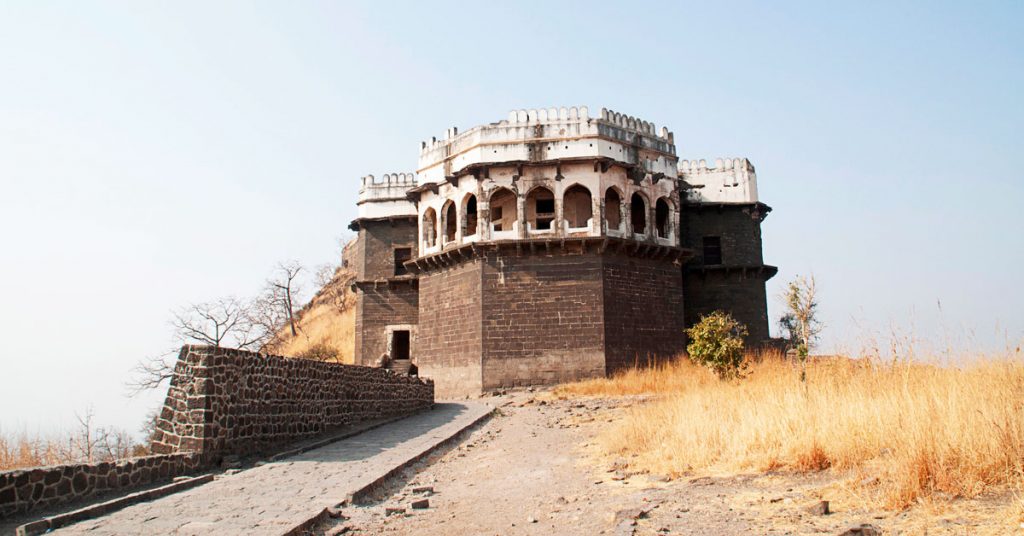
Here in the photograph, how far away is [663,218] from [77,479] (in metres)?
21.8

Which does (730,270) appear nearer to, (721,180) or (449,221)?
(721,180)

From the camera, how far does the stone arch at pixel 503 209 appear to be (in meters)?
25.4

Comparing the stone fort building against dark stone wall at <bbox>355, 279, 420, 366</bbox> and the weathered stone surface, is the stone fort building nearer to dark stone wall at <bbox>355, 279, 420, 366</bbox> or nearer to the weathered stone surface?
dark stone wall at <bbox>355, 279, 420, 366</bbox>

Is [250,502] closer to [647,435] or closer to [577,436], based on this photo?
[647,435]

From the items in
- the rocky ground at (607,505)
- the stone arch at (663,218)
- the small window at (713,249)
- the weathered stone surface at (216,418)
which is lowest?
the rocky ground at (607,505)

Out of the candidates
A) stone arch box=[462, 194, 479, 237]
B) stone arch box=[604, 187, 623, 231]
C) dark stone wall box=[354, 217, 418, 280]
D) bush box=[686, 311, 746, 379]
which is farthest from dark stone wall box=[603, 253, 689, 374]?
dark stone wall box=[354, 217, 418, 280]

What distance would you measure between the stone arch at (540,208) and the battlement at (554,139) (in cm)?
143

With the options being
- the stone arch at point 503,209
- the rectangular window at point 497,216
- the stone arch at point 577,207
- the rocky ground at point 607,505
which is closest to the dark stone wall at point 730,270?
the stone arch at point 577,207

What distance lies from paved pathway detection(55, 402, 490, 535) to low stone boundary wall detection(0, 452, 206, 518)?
633mm

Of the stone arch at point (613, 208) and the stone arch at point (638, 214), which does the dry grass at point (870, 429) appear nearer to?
the stone arch at point (613, 208)

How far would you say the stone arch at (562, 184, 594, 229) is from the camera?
25.4 meters

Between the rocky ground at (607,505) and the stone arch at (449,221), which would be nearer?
the rocky ground at (607,505)

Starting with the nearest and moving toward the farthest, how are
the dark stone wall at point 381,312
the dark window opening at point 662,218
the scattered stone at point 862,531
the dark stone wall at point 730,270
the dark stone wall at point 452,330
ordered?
1. the scattered stone at point 862,531
2. the dark stone wall at point 452,330
3. the dark window opening at point 662,218
4. the dark stone wall at point 730,270
5. the dark stone wall at point 381,312

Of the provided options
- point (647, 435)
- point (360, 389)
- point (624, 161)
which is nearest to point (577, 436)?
point (647, 435)
